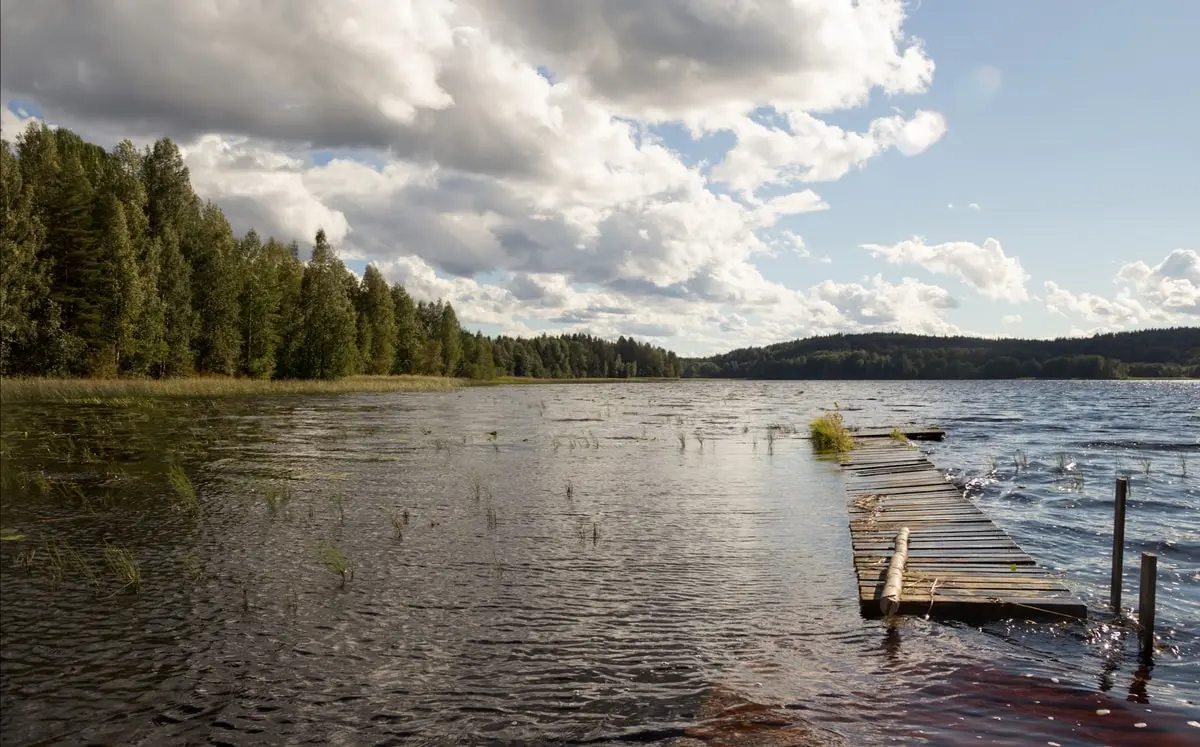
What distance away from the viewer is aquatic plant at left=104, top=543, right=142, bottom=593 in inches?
453

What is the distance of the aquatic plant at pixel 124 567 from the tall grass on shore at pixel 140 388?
30.2 m

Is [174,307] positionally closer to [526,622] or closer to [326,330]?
[326,330]

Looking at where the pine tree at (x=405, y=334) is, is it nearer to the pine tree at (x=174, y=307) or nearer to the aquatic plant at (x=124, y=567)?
the pine tree at (x=174, y=307)

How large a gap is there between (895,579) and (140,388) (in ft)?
177

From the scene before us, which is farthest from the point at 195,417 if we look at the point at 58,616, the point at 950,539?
the point at 950,539

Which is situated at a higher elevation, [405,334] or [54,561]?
[405,334]

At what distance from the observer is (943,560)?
14.0 metres

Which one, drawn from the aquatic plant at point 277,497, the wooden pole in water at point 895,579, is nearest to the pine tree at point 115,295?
the aquatic plant at point 277,497

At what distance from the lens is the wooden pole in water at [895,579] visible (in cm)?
1134

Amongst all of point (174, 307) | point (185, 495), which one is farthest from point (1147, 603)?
point (174, 307)

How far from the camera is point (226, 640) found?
9.77 meters

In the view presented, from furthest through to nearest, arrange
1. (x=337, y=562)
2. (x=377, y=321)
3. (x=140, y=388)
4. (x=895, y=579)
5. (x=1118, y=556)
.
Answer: (x=377, y=321) < (x=140, y=388) < (x=337, y=562) < (x=895, y=579) < (x=1118, y=556)

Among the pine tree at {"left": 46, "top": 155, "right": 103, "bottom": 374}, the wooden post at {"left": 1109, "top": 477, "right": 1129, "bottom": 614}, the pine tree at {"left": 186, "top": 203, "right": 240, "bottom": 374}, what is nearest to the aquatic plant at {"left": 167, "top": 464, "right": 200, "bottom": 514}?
the wooden post at {"left": 1109, "top": 477, "right": 1129, "bottom": 614}

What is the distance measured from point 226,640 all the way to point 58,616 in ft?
9.23
